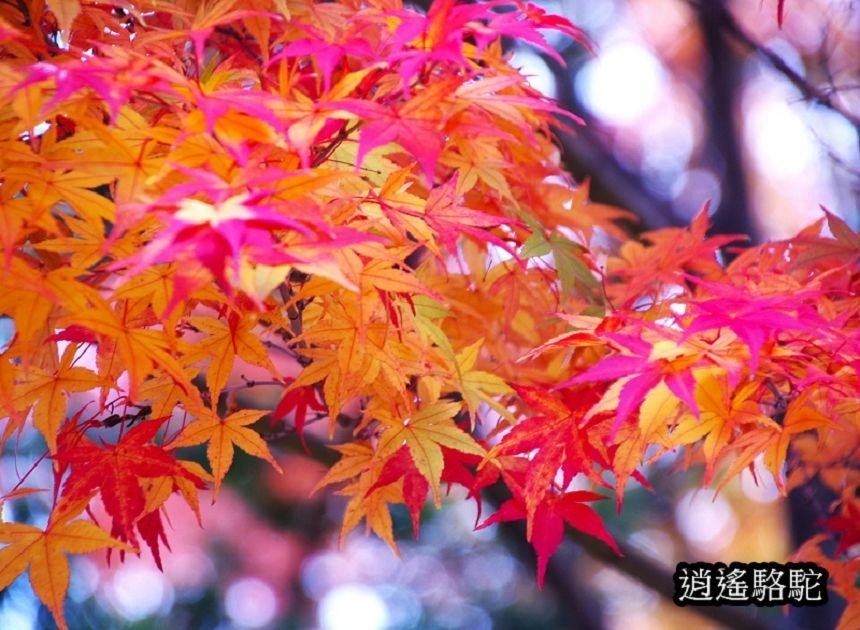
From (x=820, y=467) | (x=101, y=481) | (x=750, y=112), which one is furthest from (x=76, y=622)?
(x=750, y=112)

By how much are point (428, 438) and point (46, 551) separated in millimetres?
407

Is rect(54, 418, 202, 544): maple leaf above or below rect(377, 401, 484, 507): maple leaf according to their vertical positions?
below

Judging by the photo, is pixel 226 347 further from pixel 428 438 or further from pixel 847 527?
pixel 847 527

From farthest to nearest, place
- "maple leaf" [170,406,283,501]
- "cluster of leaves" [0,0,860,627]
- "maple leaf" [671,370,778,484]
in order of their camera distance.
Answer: "maple leaf" [170,406,283,501], "maple leaf" [671,370,778,484], "cluster of leaves" [0,0,860,627]

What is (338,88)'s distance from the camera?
75cm

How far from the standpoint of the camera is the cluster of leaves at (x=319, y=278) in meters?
0.69

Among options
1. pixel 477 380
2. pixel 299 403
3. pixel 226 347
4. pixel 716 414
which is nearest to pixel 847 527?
pixel 716 414

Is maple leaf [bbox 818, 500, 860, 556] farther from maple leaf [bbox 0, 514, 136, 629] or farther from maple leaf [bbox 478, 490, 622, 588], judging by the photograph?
maple leaf [bbox 0, 514, 136, 629]

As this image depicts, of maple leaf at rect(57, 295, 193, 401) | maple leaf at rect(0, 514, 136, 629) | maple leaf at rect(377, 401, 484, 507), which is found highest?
maple leaf at rect(57, 295, 193, 401)

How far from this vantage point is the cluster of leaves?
2.27ft

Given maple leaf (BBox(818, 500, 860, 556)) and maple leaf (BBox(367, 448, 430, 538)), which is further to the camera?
maple leaf (BBox(818, 500, 860, 556))

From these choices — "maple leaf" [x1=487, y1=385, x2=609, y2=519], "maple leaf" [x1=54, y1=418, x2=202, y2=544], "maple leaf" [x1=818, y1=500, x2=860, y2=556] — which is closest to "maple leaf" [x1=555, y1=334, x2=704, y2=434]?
"maple leaf" [x1=487, y1=385, x2=609, y2=519]

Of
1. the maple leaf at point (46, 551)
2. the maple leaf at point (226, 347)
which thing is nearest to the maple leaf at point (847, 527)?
the maple leaf at point (226, 347)

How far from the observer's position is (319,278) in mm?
824
